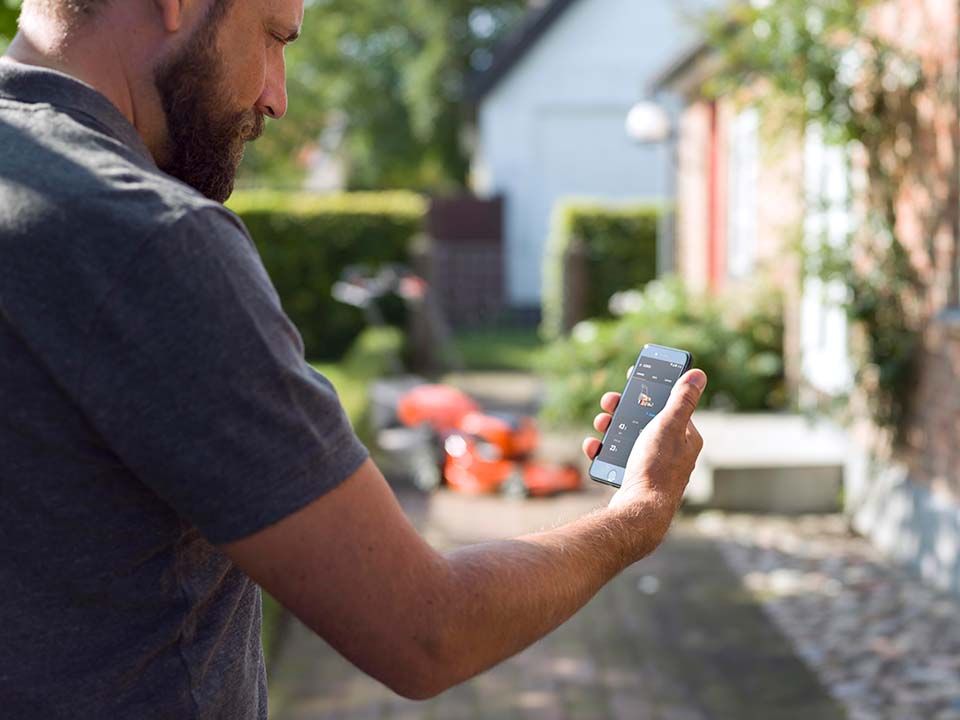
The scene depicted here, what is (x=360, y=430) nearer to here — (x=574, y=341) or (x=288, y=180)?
(x=574, y=341)

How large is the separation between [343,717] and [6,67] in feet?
12.7

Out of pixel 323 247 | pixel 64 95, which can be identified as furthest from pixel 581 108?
pixel 64 95

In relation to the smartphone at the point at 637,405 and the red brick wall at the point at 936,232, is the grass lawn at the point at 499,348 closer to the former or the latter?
the red brick wall at the point at 936,232

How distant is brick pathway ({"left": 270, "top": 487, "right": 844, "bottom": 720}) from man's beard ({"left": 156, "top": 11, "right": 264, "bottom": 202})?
2998mm

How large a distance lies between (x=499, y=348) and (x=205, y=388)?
61.9ft

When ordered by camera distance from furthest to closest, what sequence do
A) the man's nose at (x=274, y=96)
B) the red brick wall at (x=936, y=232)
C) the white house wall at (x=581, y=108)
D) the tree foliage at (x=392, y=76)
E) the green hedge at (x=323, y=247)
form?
1. the tree foliage at (x=392, y=76)
2. the white house wall at (x=581, y=108)
3. the green hedge at (x=323, y=247)
4. the red brick wall at (x=936, y=232)
5. the man's nose at (x=274, y=96)

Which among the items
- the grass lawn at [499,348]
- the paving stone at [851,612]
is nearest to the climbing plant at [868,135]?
the paving stone at [851,612]

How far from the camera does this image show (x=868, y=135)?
758 centimetres

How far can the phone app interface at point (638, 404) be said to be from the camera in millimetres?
1987

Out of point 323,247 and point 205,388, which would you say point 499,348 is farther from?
point 205,388

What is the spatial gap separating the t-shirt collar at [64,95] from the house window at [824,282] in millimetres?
6511

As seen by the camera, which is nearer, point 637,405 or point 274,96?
point 274,96

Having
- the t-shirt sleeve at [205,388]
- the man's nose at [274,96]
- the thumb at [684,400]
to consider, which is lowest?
the thumb at [684,400]

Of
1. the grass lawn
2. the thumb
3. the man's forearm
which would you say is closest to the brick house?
the thumb
